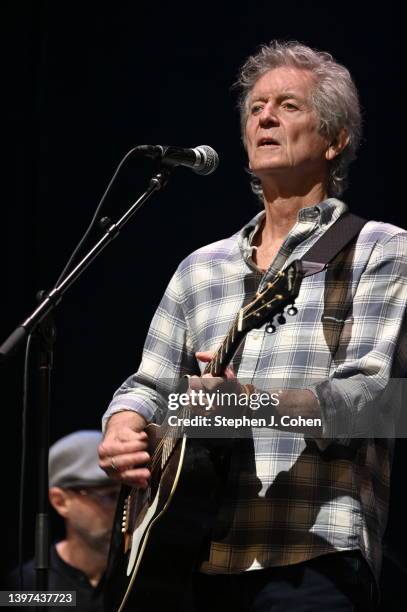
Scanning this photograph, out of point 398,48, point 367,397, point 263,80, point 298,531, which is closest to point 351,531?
point 298,531

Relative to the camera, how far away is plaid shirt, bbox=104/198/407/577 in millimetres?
2357

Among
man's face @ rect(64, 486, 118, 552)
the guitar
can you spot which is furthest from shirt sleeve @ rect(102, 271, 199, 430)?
man's face @ rect(64, 486, 118, 552)

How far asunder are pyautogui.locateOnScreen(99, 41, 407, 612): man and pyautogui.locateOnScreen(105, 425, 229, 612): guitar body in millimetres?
55

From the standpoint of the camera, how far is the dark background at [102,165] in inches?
167

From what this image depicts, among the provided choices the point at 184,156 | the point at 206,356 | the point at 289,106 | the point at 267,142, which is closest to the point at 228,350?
the point at 206,356

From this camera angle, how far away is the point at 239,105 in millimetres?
3332

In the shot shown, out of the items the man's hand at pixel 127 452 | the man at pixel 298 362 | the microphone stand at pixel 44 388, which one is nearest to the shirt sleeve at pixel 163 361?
the man at pixel 298 362

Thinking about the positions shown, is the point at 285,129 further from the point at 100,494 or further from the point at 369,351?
the point at 100,494

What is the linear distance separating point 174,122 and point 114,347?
0.98 metres

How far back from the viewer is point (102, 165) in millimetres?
4430

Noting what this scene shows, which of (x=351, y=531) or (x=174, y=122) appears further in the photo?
(x=174, y=122)

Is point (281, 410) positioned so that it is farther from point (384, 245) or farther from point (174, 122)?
point (174, 122)

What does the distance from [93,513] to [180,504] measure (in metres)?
1.91

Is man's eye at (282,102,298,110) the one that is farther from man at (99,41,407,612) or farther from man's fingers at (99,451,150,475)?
man's fingers at (99,451,150,475)
